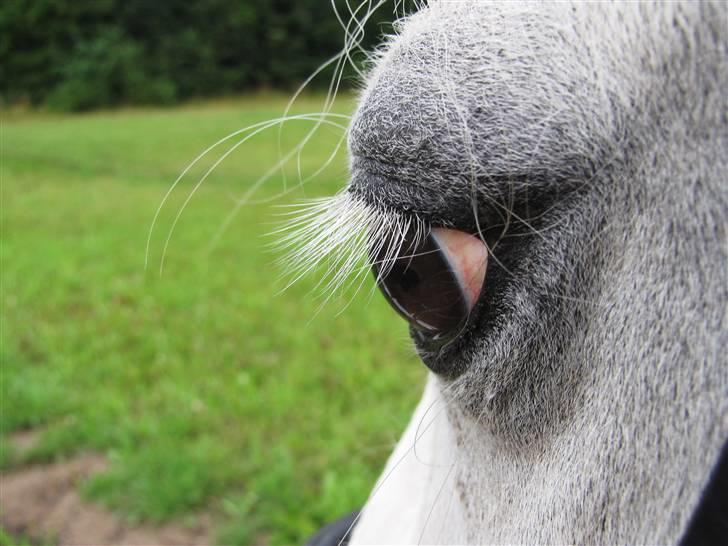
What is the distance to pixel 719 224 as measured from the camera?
0.61m

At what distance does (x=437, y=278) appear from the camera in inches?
31.4

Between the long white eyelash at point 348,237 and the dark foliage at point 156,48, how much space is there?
14684 millimetres

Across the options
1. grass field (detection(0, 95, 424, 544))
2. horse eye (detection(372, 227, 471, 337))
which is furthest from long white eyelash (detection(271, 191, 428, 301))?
grass field (detection(0, 95, 424, 544))

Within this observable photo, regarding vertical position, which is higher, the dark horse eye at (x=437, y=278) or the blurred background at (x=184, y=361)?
the dark horse eye at (x=437, y=278)

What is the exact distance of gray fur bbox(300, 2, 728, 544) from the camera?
0.63 m

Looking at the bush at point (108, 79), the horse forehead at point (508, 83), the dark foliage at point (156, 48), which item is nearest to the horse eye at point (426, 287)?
the horse forehead at point (508, 83)

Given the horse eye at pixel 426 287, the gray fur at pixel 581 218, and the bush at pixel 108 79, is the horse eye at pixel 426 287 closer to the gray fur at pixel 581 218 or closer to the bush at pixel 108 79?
the gray fur at pixel 581 218

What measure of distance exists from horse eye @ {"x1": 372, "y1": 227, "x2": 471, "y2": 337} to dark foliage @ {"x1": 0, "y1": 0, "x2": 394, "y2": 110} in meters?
14.8

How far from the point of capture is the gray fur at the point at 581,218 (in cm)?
63

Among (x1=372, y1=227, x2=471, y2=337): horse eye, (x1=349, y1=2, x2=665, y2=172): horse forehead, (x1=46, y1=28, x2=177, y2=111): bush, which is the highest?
(x1=349, y1=2, x2=665, y2=172): horse forehead

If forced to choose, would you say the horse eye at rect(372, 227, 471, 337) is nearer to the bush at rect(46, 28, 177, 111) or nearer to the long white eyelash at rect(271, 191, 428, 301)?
the long white eyelash at rect(271, 191, 428, 301)

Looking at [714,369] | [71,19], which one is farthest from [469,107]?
[71,19]

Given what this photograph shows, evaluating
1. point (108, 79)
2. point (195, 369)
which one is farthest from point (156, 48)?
point (195, 369)

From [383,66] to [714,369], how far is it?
1.66ft
